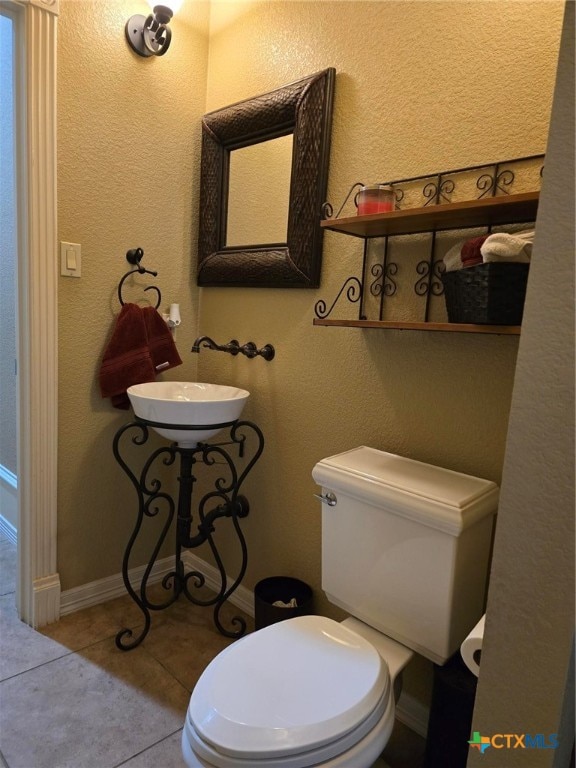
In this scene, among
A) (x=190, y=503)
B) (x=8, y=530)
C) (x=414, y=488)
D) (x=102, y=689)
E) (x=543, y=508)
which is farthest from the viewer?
(x=8, y=530)

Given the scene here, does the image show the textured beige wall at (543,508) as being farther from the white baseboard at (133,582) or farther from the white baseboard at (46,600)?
the white baseboard at (46,600)

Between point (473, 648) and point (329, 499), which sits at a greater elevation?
point (329, 499)

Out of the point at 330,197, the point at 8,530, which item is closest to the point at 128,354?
the point at 330,197

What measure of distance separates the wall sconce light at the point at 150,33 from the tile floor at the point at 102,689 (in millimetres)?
2100

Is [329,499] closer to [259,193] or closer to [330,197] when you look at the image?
[330,197]

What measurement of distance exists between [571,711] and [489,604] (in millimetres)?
152

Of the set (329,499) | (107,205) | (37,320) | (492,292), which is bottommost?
(329,499)

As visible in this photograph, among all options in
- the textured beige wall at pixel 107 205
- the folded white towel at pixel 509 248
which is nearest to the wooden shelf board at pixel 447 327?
the folded white towel at pixel 509 248

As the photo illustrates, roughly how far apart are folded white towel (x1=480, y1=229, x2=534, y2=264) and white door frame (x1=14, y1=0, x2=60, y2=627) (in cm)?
137

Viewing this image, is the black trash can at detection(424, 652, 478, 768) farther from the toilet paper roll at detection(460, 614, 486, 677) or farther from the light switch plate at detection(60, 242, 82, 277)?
the light switch plate at detection(60, 242, 82, 277)

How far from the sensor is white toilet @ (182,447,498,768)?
89 cm

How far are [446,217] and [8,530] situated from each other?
240cm

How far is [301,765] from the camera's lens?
86cm

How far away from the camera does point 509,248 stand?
0.97 metres
